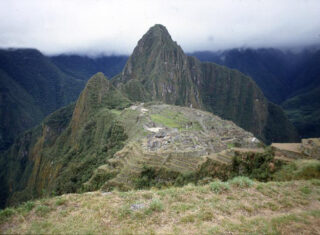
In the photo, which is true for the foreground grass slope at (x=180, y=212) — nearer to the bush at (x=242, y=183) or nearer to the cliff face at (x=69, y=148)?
the bush at (x=242, y=183)

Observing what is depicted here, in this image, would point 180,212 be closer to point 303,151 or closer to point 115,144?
point 303,151

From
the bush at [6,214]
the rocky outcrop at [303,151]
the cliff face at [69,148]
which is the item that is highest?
the rocky outcrop at [303,151]

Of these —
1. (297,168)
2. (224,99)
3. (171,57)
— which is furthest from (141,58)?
(297,168)

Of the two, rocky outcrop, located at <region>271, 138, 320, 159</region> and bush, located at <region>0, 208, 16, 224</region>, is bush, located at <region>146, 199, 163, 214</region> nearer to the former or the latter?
bush, located at <region>0, 208, 16, 224</region>

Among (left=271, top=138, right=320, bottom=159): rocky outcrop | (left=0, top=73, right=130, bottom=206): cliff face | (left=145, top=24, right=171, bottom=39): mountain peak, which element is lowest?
(left=0, top=73, right=130, bottom=206): cliff face

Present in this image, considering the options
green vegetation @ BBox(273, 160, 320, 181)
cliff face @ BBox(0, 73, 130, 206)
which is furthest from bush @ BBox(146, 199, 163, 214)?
cliff face @ BBox(0, 73, 130, 206)

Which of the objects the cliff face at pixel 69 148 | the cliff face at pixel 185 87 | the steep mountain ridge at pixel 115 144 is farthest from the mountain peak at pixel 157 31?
the steep mountain ridge at pixel 115 144
